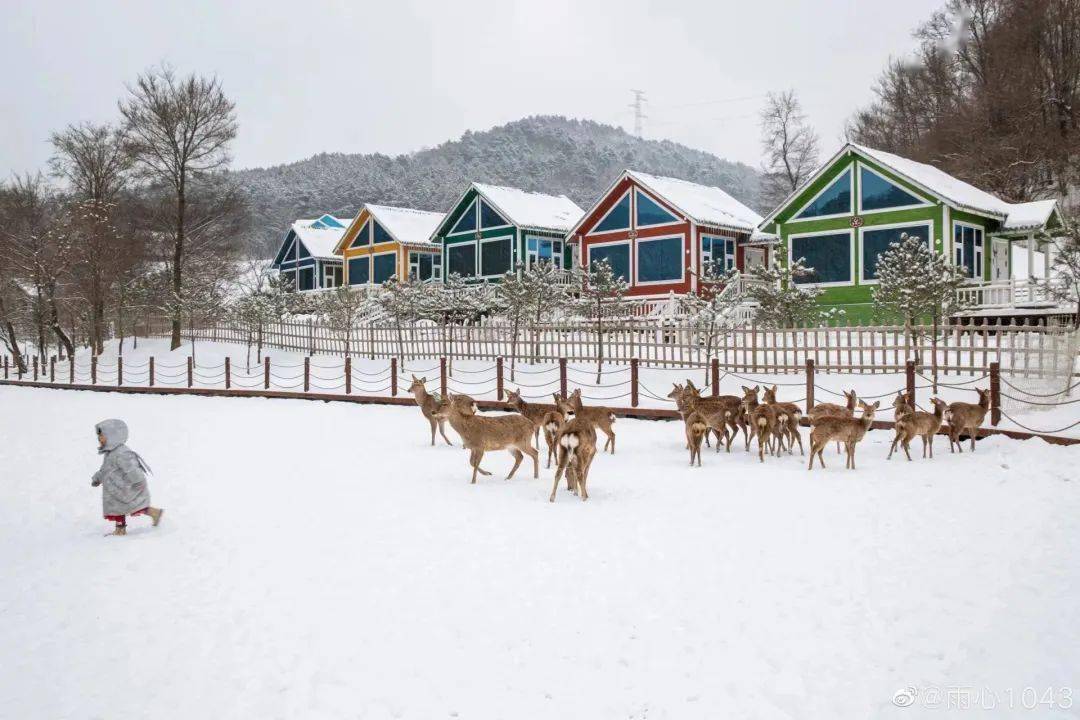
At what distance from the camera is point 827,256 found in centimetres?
2838

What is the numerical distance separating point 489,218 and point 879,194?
1884 cm

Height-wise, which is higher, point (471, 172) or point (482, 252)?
point (471, 172)

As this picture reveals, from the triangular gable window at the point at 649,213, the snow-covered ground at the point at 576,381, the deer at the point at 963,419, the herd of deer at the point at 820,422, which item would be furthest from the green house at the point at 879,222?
the deer at the point at 963,419

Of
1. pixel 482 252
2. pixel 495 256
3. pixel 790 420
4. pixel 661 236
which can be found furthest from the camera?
pixel 482 252

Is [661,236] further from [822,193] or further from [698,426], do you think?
[698,426]

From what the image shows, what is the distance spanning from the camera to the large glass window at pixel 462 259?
40.2m

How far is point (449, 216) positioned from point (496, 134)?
75785 mm

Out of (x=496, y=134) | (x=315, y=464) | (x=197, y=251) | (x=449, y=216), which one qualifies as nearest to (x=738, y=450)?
(x=315, y=464)

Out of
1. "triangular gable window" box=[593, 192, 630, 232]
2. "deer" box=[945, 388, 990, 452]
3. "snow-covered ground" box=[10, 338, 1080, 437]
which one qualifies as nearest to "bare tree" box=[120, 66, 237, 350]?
"snow-covered ground" box=[10, 338, 1080, 437]

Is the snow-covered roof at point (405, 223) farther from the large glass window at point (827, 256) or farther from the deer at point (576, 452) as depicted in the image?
the deer at point (576, 452)

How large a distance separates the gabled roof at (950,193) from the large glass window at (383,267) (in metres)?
22.1

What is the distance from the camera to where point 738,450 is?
11.9 metres

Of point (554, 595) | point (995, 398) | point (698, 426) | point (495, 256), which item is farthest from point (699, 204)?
point (554, 595)

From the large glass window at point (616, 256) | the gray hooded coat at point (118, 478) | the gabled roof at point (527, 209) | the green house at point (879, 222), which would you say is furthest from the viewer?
the gabled roof at point (527, 209)
